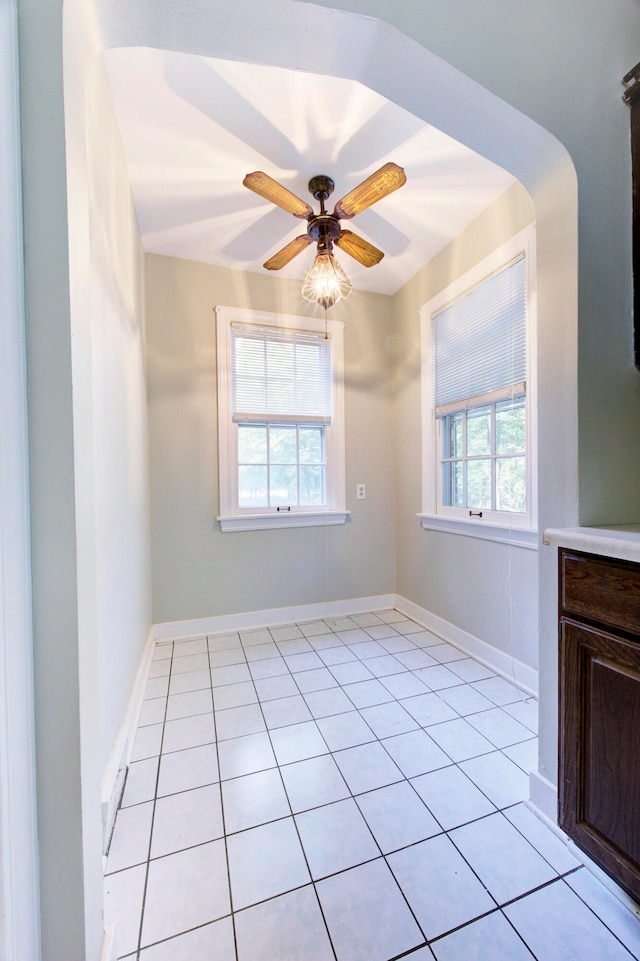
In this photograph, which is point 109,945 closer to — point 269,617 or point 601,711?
point 601,711

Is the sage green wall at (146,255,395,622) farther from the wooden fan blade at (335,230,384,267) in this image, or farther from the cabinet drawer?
the cabinet drawer

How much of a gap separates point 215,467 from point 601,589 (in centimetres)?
230

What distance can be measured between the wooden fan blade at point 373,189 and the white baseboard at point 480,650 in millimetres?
2351

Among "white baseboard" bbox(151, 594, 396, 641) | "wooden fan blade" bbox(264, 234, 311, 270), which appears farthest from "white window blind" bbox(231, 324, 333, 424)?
"white baseboard" bbox(151, 594, 396, 641)

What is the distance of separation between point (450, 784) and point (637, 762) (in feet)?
2.26

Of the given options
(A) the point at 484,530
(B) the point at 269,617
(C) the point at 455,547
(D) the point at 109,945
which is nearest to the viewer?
(D) the point at 109,945

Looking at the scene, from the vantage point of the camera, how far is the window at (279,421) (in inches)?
105

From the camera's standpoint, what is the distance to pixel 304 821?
3.88ft

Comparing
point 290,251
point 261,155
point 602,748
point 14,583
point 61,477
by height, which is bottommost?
point 602,748

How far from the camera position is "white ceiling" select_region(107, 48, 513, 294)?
1.38 m

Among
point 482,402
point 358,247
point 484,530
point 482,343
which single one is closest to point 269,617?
point 484,530

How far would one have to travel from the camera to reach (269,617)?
2.76m

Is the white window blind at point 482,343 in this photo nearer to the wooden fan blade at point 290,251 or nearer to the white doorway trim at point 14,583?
the wooden fan blade at point 290,251

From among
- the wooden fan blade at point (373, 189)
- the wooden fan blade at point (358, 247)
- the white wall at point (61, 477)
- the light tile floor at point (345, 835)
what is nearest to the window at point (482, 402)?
the wooden fan blade at point (358, 247)
